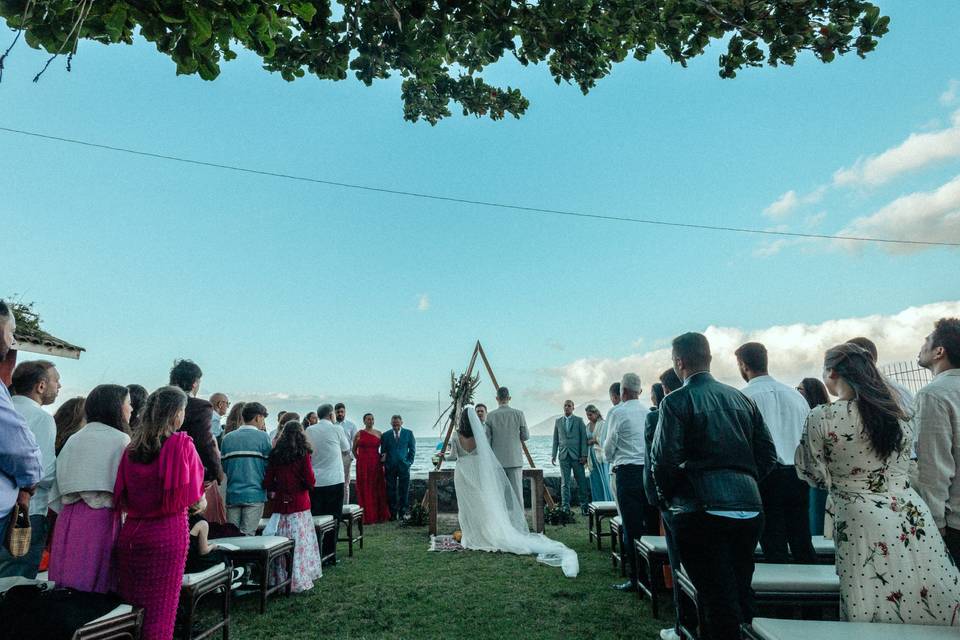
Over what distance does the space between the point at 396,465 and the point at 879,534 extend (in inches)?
353

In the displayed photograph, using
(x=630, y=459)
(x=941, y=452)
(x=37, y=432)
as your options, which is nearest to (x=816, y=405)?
(x=630, y=459)

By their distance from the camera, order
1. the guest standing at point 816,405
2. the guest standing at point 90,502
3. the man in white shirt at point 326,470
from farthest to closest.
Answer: the man in white shirt at point 326,470 < the guest standing at point 816,405 < the guest standing at point 90,502

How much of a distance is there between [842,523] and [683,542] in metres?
0.76

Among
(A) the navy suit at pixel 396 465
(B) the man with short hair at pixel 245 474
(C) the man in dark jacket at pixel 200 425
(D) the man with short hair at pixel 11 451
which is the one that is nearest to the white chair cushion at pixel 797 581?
(D) the man with short hair at pixel 11 451

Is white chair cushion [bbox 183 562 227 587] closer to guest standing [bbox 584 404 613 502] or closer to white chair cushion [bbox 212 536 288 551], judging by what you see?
white chair cushion [bbox 212 536 288 551]

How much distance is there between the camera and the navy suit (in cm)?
1056

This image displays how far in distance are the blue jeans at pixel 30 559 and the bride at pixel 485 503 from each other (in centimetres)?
504

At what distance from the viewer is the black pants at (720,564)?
9.33 feet

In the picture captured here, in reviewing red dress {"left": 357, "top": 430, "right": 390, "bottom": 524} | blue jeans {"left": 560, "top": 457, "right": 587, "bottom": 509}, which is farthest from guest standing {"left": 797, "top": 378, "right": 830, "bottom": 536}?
red dress {"left": 357, "top": 430, "right": 390, "bottom": 524}

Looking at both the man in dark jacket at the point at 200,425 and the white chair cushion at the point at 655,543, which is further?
the man in dark jacket at the point at 200,425

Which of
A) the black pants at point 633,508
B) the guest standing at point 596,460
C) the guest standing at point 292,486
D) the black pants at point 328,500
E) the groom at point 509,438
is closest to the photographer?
the black pants at point 633,508

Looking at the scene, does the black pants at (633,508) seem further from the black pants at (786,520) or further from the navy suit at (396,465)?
the navy suit at (396,465)

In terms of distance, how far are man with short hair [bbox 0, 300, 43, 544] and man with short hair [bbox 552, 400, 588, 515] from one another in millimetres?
8355

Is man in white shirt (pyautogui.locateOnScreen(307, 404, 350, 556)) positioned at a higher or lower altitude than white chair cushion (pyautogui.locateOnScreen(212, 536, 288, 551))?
higher
